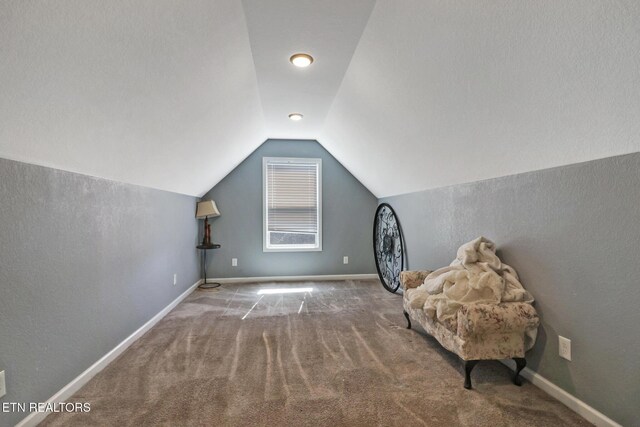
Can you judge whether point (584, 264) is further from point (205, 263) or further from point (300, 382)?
point (205, 263)

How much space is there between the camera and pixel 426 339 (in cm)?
273

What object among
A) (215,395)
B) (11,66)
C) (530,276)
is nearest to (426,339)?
(530,276)

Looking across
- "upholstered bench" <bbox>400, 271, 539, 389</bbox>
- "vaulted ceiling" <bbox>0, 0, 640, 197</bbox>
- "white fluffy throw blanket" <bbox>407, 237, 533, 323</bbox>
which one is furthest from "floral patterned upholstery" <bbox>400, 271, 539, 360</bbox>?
"vaulted ceiling" <bbox>0, 0, 640, 197</bbox>

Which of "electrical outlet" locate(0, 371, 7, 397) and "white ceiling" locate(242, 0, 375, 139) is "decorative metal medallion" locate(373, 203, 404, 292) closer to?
"white ceiling" locate(242, 0, 375, 139)

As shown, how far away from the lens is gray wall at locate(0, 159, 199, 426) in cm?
154

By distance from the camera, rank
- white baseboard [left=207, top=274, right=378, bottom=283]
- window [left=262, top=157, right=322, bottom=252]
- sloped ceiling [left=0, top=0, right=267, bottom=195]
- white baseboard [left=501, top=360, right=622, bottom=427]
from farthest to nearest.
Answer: window [left=262, top=157, right=322, bottom=252], white baseboard [left=207, top=274, right=378, bottom=283], white baseboard [left=501, top=360, right=622, bottom=427], sloped ceiling [left=0, top=0, right=267, bottom=195]

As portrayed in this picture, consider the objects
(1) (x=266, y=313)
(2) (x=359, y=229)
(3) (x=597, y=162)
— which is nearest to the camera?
(3) (x=597, y=162)

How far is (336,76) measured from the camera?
288 cm

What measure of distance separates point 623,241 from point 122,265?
10.9 ft

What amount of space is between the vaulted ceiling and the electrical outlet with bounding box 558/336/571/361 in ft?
3.42

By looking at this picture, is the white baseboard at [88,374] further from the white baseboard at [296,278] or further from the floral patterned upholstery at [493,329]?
the floral patterned upholstery at [493,329]

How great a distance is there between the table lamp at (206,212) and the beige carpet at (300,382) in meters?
1.72

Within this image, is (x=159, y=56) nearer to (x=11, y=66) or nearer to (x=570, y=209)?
(x=11, y=66)

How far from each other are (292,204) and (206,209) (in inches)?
54.2
